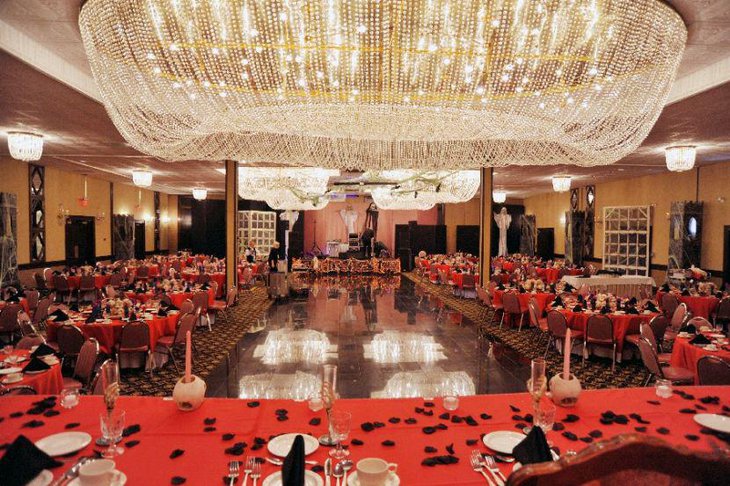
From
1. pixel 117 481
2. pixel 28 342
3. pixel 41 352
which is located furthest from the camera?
pixel 28 342

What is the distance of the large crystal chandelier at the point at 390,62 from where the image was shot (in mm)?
2322

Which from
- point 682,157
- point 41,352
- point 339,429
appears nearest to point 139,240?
point 41,352

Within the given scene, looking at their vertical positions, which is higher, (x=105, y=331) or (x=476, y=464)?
(x=476, y=464)

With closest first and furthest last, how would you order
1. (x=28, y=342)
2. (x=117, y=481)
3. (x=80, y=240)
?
(x=117, y=481) → (x=28, y=342) → (x=80, y=240)

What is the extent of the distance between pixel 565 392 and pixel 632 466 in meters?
1.64

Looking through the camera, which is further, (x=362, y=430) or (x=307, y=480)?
(x=362, y=430)

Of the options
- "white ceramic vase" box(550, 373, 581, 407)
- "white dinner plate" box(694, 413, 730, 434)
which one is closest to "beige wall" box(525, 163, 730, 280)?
"white dinner plate" box(694, 413, 730, 434)

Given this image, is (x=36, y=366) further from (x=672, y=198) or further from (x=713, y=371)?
(x=672, y=198)

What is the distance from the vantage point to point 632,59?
2.77 m

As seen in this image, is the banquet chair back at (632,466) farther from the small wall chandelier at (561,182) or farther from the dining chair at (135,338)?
the small wall chandelier at (561,182)

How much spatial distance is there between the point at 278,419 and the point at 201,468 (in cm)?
55

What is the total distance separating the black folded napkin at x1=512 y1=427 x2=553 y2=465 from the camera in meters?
1.62

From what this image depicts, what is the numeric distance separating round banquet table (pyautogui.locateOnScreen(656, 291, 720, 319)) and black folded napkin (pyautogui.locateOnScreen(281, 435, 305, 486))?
29.6ft

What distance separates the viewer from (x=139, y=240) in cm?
1883
